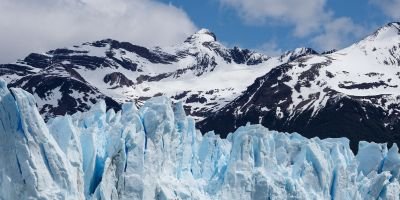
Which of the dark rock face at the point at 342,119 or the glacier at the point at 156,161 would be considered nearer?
the glacier at the point at 156,161

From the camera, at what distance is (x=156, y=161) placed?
3641cm

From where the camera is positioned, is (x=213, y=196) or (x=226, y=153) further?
(x=226, y=153)

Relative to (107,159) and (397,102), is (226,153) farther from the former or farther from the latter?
(397,102)

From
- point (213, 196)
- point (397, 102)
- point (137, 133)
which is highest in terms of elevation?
point (397, 102)

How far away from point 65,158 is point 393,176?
29093mm

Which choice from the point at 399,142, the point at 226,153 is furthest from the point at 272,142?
the point at 399,142

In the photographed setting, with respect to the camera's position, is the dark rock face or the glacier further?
the dark rock face

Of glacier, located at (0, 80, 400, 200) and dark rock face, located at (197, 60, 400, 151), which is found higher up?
dark rock face, located at (197, 60, 400, 151)

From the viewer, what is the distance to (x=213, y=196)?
40.7 m

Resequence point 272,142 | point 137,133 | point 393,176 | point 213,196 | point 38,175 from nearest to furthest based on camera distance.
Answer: point 38,175
point 137,133
point 213,196
point 272,142
point 393,176

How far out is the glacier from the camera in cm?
3019

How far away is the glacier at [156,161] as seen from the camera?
30.2 meters

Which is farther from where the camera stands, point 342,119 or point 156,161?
point 342,119

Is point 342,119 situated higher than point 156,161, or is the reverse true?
point 342,119
